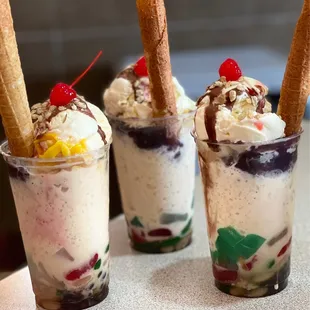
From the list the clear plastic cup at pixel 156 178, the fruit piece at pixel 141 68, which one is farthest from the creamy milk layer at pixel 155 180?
the fruit piece at pixel 141 68

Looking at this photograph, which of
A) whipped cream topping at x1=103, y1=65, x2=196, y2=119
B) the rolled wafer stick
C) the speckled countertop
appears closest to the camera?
the rolled wafer stick

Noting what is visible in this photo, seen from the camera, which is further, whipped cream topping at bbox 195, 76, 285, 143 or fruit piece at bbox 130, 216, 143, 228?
fruit piece at bbox 130, 216, 143, 228

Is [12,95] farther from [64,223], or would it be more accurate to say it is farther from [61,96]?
[64,223]

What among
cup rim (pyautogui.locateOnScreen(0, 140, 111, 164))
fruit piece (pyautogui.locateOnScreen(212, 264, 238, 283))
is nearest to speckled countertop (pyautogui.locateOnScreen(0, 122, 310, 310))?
fruit piece (pyautogui.locateOnScreen(212, 264, 238, 283))

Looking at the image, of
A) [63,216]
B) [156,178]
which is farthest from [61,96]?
[156,178]

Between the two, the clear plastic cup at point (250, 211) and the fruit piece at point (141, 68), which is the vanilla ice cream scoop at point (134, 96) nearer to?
the fruit piece at point (141, 68)

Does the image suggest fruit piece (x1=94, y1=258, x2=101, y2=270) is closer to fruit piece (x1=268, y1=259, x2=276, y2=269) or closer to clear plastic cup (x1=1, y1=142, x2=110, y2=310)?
clear plastic cup (x1=1, y1=142, x2=110, y2=310)

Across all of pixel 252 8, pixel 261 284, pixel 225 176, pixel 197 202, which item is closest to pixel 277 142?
pixel 225 176
